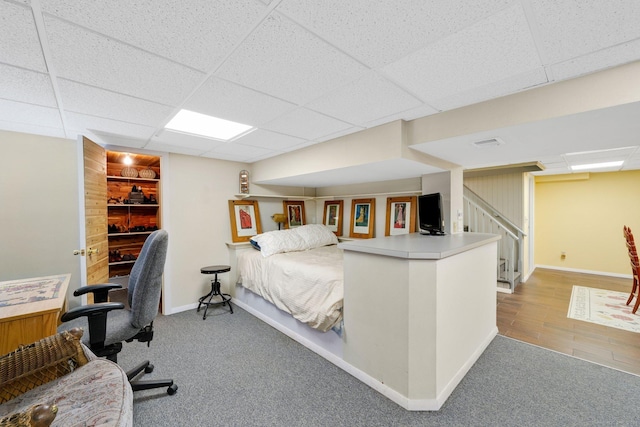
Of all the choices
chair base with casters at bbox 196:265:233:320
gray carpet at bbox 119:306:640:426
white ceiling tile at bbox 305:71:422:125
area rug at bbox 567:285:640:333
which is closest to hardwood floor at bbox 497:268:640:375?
area rug at bbox 567:285:640:333

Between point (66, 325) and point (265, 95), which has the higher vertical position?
point (265, 95)

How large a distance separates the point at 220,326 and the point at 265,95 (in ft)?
8.57

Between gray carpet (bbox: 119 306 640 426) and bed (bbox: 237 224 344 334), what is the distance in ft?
1.38

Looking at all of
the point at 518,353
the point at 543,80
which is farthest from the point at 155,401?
the point at 543,80

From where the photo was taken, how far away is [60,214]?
283cm

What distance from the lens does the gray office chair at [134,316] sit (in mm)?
1525

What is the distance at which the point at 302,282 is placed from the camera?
8.29 feet

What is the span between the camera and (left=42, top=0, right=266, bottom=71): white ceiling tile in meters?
0.95

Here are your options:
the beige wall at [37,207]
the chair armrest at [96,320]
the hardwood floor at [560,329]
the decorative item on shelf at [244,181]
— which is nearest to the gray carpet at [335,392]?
the hardwood floor at [560,329]

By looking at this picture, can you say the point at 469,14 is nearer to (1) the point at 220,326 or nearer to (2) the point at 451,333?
(2) the point at 451,333

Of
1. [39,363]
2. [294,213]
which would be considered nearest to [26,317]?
A: [39,363]

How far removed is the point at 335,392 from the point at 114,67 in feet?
8.11

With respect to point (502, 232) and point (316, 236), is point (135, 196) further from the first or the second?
point (502, 232)

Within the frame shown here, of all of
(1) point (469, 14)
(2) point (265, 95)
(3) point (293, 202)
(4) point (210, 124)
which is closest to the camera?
(1) point (469, 14)
